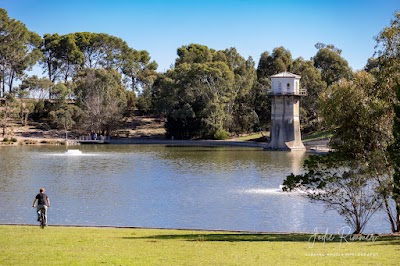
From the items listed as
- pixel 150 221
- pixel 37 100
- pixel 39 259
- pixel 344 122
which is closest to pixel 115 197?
pixel 150 221

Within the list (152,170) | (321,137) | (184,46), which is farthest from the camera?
(184,46)

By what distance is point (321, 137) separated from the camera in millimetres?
85938

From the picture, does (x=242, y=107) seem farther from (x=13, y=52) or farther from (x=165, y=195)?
(x=165, y=195)

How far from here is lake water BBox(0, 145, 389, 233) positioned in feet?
89.2

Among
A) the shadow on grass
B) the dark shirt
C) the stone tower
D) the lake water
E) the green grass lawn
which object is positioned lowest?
the lake water

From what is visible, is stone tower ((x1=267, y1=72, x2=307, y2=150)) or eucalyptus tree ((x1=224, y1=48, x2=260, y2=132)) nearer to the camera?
stone tower ((x1=267, y1=72, x2=307, y2=150))

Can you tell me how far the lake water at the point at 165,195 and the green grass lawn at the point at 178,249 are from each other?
591 cm

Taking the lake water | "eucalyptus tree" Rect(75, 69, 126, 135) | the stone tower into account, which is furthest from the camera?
"eucalyptus tree" Rect(75, 69, 126, 135)

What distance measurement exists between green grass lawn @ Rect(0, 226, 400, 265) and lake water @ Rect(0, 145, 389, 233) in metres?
5.91

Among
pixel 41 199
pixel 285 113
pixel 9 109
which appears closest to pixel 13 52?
pixel 9 109

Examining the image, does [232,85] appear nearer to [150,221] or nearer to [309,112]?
[309,112]

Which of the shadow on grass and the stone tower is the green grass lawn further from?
the stone tower

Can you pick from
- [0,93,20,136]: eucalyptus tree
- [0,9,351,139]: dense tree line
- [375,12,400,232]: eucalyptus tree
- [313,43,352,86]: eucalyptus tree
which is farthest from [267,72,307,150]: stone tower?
[375,12,400,232]: eucalyptus tree

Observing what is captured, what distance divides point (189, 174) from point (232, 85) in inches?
2072
